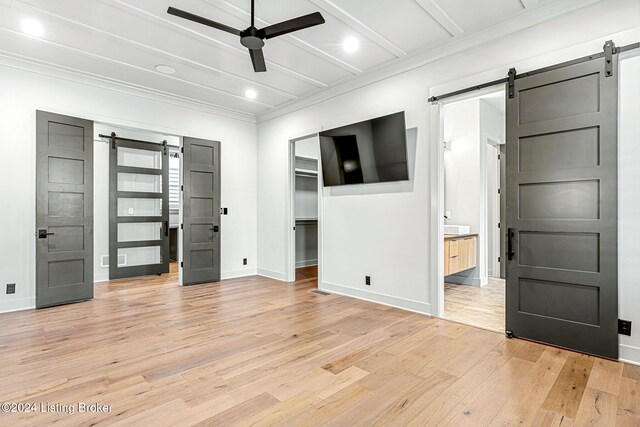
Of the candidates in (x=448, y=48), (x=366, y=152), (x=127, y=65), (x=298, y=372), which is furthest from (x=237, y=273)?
(x=448, y=48)

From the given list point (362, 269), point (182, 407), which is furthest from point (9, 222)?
point (362, 269)

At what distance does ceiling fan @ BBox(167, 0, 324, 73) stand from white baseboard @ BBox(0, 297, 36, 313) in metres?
3.76

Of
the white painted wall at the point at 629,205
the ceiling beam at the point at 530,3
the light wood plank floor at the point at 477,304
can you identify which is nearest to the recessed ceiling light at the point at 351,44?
the ceiling beam at the point at 530,3

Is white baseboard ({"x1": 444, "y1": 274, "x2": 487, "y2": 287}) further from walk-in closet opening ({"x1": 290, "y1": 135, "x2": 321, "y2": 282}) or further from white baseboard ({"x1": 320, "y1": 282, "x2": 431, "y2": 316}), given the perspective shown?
walk-in closet opening ({"x1": 290, "y1": 135, "x2": 321, "y2": 282})

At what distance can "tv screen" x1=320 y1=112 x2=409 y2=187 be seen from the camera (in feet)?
12.9

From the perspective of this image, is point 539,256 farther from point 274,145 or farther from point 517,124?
point 274,145

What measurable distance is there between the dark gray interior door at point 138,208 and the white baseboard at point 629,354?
655 centimetres

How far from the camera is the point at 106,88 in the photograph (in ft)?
15.0

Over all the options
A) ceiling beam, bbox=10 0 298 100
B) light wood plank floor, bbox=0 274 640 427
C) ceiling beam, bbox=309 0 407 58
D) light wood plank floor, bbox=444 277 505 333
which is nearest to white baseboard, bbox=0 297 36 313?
light wood plank floor, bbox=0 274 640 427

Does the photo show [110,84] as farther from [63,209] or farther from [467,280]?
[467,280]

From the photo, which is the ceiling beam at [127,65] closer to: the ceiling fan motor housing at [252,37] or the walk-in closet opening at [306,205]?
the walk-in closet opening at [306,205]

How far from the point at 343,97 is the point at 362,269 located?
7.82ft

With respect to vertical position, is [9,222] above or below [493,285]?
above

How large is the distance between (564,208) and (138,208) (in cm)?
635
